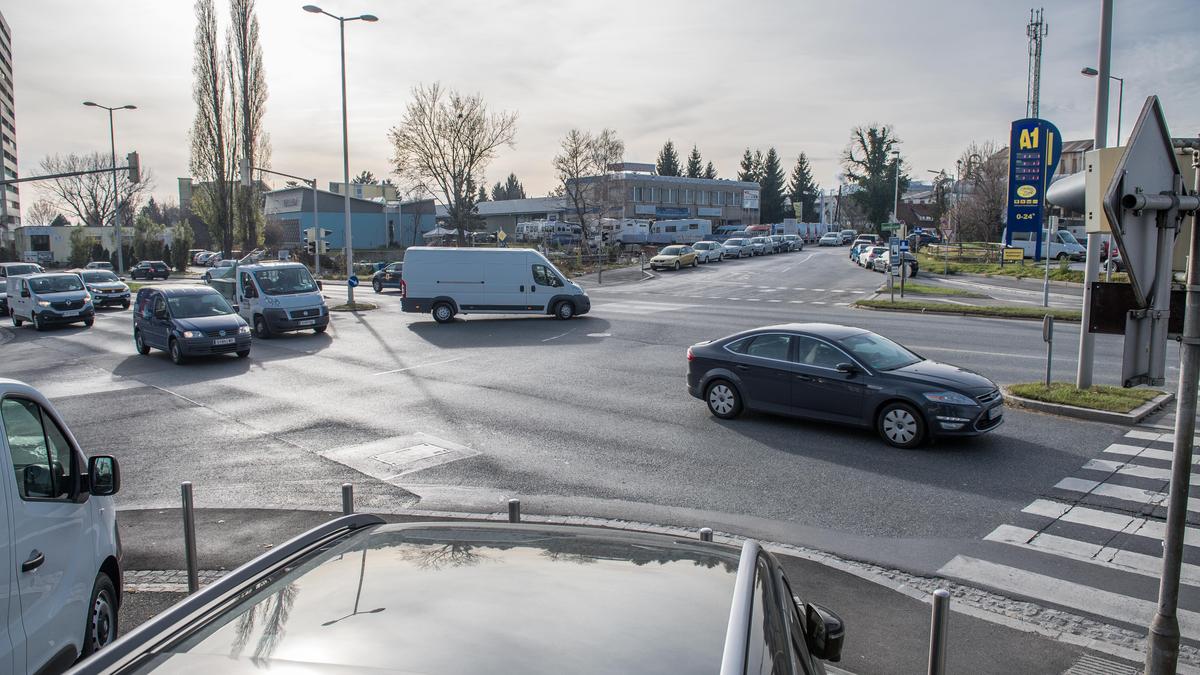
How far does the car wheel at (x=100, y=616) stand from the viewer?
4.30 m

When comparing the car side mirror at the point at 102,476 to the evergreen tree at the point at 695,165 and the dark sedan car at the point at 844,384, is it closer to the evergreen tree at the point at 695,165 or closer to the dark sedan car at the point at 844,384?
the dark sedan car at the point at 844,384

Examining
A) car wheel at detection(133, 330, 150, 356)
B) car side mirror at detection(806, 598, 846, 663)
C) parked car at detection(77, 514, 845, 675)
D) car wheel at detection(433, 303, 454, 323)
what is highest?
parked car at detection(77, 514, 845, 675)

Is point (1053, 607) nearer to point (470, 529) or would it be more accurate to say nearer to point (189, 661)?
point (470, 529)

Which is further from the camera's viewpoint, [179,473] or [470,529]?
[179,473]

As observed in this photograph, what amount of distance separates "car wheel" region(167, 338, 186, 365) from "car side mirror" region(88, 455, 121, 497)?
15.4 m

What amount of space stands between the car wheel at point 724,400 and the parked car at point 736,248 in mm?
52676

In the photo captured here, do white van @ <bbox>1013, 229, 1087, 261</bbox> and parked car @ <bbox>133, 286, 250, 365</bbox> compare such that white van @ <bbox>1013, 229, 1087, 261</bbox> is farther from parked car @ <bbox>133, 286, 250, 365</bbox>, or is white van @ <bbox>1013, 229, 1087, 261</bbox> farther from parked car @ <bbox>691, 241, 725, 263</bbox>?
parked car @ <bbox>133, 286, 250, 365</bbox>

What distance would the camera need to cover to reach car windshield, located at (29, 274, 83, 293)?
27359 mm

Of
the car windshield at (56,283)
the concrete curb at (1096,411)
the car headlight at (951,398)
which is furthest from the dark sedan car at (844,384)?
the car windshield at (56,283)

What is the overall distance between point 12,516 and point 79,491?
2.25ft

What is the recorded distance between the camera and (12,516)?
365cm

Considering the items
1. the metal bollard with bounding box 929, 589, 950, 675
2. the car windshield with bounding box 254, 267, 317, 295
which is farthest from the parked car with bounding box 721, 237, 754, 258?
the metal bollard with bounding box 929, 589, 950, 675

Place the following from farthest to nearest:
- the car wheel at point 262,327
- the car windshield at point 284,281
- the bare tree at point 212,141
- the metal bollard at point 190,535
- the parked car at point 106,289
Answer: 1. the bare tree at point 212,141
2. the parked car at point 106,289
3. the car windshield at point 284,281
4. the car wheel at point 262,327
5. the metal bollard at point 190,535

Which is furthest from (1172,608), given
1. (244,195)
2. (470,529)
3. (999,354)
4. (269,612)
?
(244,195)
